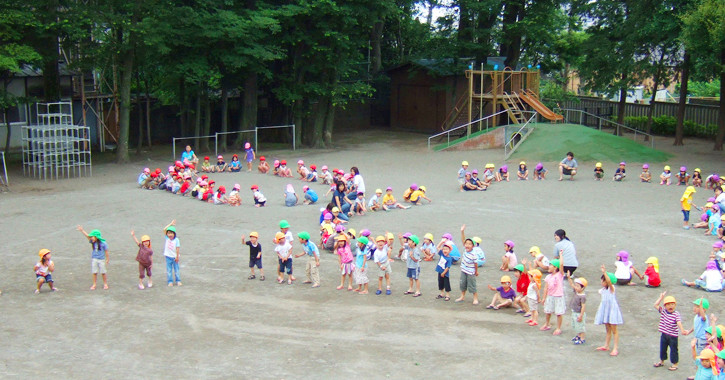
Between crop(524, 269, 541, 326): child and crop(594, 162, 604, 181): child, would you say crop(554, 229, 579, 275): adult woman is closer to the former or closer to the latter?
crop(524, 269, 541, 326): child

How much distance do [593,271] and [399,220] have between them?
6215 millimetres

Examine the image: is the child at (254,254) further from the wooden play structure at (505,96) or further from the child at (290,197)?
the wooden play structure at (505,96)

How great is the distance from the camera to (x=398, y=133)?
44.5 m

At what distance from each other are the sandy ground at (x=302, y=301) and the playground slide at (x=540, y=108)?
9712mm

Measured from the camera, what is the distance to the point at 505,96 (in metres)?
36.4

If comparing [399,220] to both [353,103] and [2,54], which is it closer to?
[2,54]

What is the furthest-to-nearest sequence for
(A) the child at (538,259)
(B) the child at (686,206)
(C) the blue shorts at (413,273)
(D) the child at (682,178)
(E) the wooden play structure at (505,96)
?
1. (E) the wooden play structure at (505,96)
2. (D) the child at (682,178)
3. (B) the child at (686,206)
4. (A) the child at (538,259)
5. (C) the blue shorts at (413,273)

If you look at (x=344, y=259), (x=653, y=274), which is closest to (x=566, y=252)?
(x=653, y=274)

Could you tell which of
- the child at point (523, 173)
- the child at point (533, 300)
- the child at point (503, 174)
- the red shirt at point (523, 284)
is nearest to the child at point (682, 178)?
the child at point (523, 173)

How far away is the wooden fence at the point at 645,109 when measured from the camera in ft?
127

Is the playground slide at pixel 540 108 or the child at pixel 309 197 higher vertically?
the playground slide at pixel 540 108

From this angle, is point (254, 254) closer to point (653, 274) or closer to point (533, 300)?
point (533, 300)

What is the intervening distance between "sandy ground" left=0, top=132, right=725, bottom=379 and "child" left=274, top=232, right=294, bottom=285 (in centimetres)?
29

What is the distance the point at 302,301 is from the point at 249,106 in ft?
74.7
